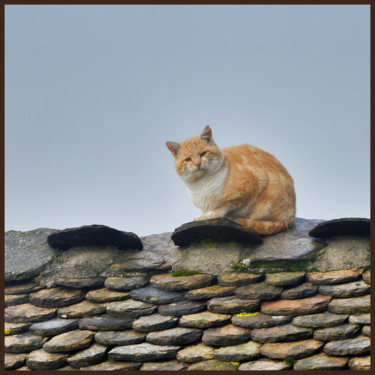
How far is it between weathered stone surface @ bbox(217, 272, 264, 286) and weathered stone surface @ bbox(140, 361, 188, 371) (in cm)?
111

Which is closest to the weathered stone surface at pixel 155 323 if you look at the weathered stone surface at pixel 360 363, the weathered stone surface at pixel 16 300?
the weathered stone surface at pixel 16 300

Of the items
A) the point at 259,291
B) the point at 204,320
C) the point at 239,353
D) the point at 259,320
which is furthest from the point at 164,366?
the point at 259,291

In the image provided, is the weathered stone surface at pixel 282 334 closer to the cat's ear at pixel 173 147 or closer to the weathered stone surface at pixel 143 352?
the weathered stone surface at pixel 143 352

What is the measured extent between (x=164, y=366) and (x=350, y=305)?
1.90 m

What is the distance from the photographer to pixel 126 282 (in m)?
Result: 6.32

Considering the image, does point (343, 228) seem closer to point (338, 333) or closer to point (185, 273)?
point (338, 333)

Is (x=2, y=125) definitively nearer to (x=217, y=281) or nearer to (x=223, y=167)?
(x=223, y=167)

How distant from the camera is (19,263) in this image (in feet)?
23.4

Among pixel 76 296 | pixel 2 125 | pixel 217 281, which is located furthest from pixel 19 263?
pixel 217 281

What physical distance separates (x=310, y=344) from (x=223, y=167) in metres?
2.56

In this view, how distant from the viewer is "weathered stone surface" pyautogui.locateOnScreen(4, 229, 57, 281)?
6.91 m

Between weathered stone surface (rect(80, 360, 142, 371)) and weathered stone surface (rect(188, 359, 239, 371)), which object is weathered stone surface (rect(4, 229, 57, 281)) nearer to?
weathered stone surface (rect(80, 360, 142, 371))

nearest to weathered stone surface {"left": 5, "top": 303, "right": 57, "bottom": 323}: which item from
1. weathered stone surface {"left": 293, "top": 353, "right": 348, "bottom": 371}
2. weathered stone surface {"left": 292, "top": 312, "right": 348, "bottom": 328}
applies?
weathered stone surface {"left": 292, "top": 312, "right": 348, "bottom": 328}

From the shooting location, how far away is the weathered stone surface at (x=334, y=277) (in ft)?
18.3
